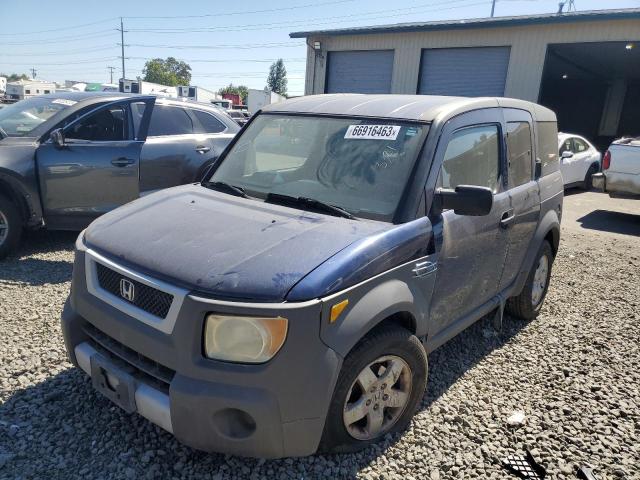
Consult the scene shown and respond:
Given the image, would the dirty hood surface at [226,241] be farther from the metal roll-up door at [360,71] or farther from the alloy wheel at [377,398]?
the metal roll-up door at [360,71]

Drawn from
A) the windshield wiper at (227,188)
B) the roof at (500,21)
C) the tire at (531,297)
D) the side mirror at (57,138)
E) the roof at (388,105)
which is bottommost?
the tire at (531,297)

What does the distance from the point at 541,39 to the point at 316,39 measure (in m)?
8.19

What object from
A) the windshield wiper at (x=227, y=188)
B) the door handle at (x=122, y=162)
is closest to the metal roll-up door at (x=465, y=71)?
the door handle at (x=122, y=162)

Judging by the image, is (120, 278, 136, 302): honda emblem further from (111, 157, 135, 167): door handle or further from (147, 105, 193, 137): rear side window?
(147, 105, 193, 137): rear side window

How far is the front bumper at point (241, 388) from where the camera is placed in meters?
2.01

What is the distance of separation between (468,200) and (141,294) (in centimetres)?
175

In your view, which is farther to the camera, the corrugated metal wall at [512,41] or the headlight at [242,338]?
the corrugated metal wall at [512,41]

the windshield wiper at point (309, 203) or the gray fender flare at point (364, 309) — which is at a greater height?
the windshield wiper at point (309, 203)

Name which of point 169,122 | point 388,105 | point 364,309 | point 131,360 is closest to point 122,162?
point 169,122

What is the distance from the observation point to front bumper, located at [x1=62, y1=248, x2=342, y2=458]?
2012mm

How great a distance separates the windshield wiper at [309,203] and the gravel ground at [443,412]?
1.30 meters

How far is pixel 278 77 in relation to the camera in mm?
138125

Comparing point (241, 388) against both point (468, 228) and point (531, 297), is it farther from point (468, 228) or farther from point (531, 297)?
point (531, 297)

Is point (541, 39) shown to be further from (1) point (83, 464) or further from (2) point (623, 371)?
(1) point (83, 464)
